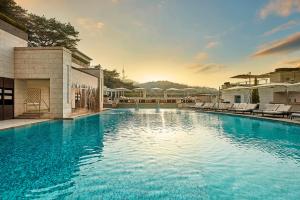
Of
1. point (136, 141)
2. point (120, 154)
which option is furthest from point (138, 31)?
point (120, 154)

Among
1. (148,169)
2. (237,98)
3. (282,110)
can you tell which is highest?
(237,98)

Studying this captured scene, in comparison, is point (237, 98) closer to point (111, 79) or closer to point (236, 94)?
point (236, 94)

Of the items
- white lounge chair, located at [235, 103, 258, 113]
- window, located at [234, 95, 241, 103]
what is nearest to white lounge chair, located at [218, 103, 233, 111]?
white lounge chair, located at [235, 103, 258, 113]

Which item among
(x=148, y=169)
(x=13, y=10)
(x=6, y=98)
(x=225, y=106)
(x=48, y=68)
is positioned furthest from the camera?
(x=13, y=10)

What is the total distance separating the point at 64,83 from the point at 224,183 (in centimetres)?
1305

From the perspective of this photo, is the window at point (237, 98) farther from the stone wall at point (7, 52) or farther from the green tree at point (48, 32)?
the green tree at point (48, 32)

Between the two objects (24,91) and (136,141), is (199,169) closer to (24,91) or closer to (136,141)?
(136,141)

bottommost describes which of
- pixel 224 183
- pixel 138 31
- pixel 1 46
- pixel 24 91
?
pixel 224 183

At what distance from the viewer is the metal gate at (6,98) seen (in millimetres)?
13453

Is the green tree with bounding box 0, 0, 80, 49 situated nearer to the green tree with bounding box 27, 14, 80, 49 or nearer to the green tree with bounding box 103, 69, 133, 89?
the green tree with bounding box 27, 14, 80, 49

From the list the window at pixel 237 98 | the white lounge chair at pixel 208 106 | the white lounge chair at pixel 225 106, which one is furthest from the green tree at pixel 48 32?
the white lounge chair at pixel 225 106

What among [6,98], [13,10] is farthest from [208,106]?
[13,10]

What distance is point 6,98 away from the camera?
1385 centimetres

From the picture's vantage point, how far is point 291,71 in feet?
93.1
